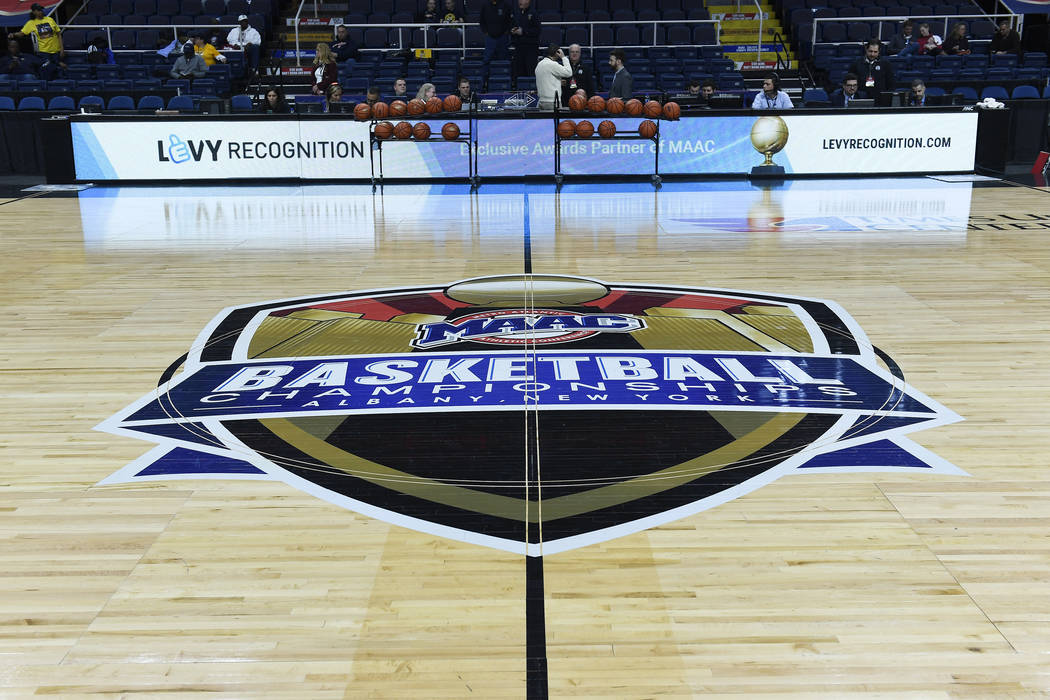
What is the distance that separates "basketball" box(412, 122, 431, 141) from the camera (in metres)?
13.5

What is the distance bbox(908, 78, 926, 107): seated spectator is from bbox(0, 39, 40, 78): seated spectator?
14574mm

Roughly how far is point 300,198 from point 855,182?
7377 mm

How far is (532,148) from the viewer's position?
47.0 ft

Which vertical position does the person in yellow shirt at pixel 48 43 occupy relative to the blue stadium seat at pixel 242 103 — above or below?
above

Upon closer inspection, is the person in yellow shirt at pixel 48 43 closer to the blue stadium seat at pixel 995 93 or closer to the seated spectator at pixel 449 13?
the seated spectator at pixel 449 13

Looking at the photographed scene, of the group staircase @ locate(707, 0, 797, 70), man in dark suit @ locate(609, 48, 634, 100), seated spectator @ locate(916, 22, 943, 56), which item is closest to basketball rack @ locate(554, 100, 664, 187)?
man in dark suit @ locate(609, 48, 634, 100)

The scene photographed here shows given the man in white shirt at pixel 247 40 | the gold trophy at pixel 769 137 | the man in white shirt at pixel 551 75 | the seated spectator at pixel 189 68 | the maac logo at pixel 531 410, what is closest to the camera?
the maac logo at pixel 531 410

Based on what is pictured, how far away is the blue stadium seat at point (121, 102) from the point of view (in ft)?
55.2

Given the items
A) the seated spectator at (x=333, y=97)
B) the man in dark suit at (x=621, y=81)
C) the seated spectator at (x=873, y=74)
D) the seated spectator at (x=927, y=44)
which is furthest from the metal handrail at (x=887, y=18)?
the seated spectator at (x=333, y=97)

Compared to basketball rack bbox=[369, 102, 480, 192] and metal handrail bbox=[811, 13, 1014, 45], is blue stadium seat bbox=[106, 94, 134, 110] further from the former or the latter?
metal handrail bbox=[811, 13, 1014, 45]

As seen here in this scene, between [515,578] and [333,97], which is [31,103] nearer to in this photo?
[333,97]

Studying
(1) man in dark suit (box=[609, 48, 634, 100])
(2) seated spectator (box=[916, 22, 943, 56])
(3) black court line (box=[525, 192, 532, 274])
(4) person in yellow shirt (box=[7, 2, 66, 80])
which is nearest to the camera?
(3) black court line (box=[525, 192, 532, 274])

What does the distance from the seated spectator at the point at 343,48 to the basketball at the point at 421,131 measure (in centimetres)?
504

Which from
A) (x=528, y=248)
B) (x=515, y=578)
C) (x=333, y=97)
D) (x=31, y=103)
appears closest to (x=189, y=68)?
(x=31, y=103)
